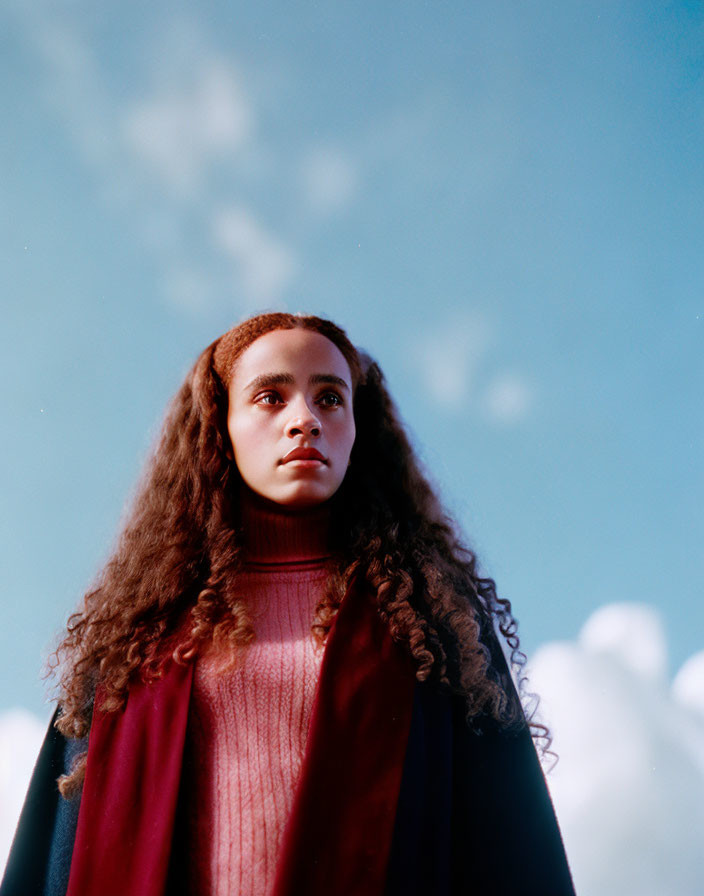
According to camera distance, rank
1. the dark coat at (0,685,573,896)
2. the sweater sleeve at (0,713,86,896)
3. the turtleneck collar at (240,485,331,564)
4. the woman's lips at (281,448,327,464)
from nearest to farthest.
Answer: the dark coat at (0,685,573,896), the sweater sleeve at (0,713,86,896), the woman's lips at (281,448,327,464), the turtleneck collar at (240,485,331,564)

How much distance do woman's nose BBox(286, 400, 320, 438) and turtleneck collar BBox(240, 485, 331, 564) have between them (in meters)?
0.19

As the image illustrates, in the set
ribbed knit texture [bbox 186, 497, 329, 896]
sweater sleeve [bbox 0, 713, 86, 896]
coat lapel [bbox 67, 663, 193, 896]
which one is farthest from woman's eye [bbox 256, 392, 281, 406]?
sweater sleeve [bbox 0, 713, 86, 896]

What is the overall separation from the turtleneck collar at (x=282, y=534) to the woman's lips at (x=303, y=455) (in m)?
0.14

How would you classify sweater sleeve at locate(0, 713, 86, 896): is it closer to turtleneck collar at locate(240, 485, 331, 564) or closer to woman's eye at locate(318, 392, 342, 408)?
turtleneck collar at locate(240, 485, 331, 564)

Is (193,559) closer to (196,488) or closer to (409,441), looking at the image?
(196,488)

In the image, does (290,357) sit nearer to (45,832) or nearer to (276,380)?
(276,380)

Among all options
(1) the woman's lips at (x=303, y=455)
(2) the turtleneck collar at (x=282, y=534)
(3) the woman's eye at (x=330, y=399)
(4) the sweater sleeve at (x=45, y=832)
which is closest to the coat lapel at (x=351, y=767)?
(2) the turtleneck collar at (x=282, y=534)

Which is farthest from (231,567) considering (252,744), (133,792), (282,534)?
(133,792)

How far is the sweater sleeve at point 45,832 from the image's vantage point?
210cm

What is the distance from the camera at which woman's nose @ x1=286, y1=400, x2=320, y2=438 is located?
7.28 ft

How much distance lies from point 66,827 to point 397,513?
41.8 inches

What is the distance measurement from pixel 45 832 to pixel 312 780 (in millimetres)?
713

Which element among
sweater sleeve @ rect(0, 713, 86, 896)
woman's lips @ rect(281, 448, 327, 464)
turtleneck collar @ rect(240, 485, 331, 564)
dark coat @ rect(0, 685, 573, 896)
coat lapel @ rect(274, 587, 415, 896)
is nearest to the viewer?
coat lapel @ rect(274, 587, 415, 896)

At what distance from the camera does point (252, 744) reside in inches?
78.4
